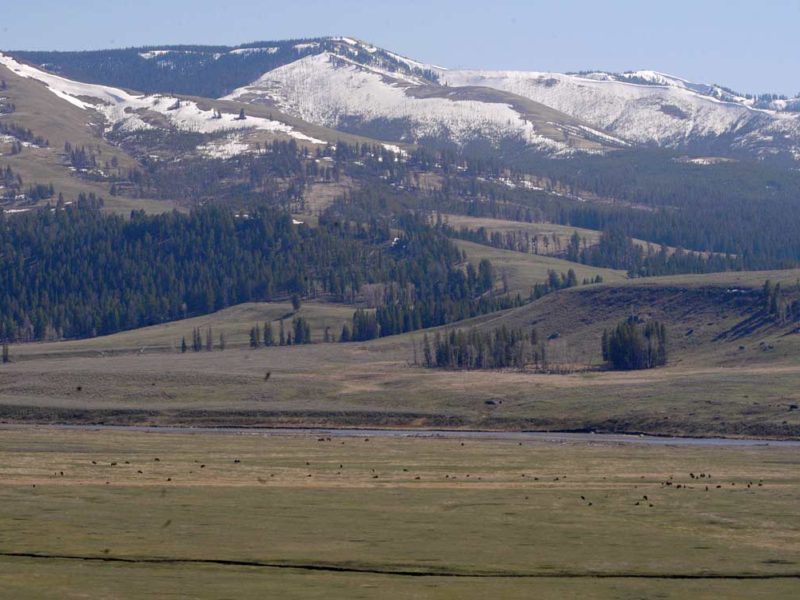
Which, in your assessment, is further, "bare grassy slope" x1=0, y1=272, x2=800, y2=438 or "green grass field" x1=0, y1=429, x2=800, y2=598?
"bare grassy slope" x1=0, y1=272, x2=800, y2=438

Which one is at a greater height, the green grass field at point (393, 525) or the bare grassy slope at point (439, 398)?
the green grass field at point (393, 525)

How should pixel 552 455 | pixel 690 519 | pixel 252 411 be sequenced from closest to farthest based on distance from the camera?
pixel 690 519, pixel 552 455, pixel 252 411

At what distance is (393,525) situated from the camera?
73875mm

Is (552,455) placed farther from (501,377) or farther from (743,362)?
(743,362)

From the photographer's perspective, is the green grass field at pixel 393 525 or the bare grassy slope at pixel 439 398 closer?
the green grass field at pixel 393 525

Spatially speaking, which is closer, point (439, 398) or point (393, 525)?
Result: point (393, 525)

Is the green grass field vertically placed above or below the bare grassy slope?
above

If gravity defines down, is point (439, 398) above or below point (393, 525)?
below

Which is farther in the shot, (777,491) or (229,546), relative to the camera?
(777,491)

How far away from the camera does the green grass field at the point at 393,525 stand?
59.7m

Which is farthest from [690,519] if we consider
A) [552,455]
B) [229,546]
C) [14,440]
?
[14,440]

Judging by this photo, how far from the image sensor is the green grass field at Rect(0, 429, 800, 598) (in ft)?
196

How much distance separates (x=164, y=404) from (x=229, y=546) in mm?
107077

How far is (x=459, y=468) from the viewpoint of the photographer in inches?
4208
